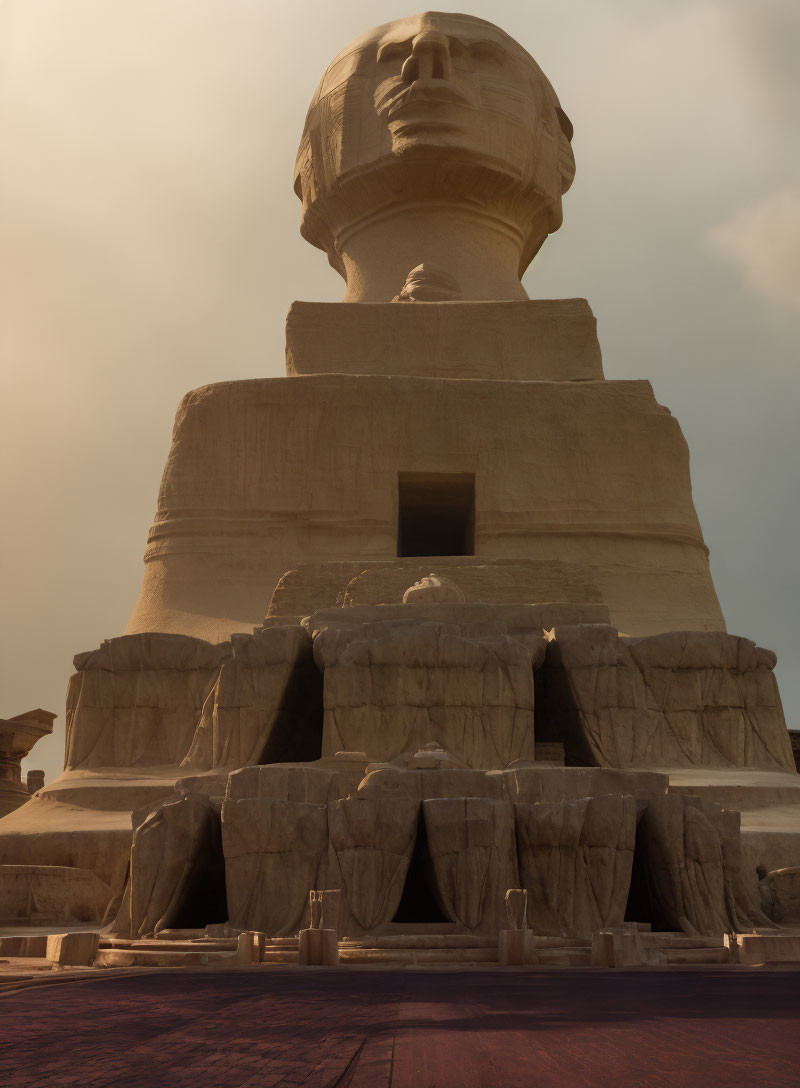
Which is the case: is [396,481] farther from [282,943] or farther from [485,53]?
[282,943]

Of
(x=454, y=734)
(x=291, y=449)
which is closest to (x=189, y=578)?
(x=291, y=449)

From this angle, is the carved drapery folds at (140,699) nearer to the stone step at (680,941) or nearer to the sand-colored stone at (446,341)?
the sand-colored stone at (446,341)

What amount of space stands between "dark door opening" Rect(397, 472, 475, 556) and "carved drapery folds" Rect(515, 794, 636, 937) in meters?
8.98

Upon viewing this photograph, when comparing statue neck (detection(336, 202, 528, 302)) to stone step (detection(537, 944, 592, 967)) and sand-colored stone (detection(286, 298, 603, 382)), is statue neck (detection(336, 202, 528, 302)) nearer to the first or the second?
sand-colored stone (detection(286, 298, 603, 382))

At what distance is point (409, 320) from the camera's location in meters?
19.8

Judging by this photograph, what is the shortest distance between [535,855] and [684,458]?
34.1 feet

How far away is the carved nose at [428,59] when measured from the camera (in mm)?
20984

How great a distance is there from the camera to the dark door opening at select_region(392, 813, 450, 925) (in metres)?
9.29

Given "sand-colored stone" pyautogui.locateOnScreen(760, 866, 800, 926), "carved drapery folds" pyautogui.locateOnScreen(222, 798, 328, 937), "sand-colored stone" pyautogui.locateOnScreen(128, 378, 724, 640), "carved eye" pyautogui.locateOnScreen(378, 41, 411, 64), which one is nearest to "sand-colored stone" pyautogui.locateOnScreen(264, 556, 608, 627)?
"sand-colored stone" pyautogui.locateOnScreen(128, 378, 724, 640)

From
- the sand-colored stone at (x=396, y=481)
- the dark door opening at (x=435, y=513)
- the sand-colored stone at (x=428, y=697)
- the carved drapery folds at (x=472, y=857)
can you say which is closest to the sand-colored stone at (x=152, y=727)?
the sand-colored stone at (x=428, y=697)

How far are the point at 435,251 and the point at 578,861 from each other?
1466cm

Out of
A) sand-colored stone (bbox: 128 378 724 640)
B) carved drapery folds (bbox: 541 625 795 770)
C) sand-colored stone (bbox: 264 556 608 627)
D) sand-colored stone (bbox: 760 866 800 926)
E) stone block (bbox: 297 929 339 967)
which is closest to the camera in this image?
stone block (bbox: 297 929 339 967)

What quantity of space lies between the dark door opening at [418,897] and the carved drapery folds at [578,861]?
76 centimetres

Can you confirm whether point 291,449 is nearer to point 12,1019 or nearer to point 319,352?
point 319,352
